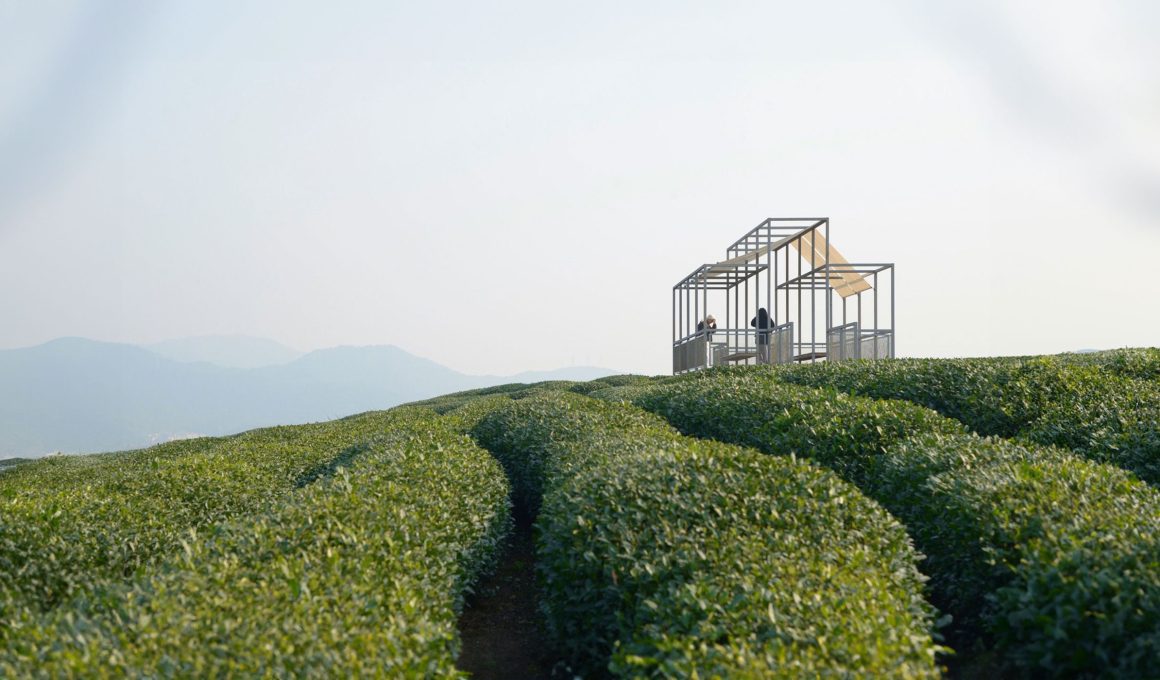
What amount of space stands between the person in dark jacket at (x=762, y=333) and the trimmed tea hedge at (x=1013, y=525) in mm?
14328

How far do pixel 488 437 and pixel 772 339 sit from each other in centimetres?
1329

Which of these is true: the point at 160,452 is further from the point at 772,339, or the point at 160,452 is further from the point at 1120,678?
the point at 1120,678

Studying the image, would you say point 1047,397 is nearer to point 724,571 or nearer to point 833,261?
point 724,571

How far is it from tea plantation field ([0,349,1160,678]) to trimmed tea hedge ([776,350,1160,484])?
0.04 m

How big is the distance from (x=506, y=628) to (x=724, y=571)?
3.18m

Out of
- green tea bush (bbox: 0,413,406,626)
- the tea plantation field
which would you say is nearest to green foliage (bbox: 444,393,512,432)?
green tea bush (bbox: 0,413,406,626)

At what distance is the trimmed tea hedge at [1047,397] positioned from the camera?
9.32 meters

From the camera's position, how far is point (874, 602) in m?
5.09

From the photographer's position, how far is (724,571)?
5.57m

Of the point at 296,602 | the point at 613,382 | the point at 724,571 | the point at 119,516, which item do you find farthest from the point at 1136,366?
the point at 613,382

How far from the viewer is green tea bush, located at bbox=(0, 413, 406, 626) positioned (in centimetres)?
726

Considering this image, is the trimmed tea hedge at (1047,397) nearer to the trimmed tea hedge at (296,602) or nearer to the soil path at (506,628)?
the soil path at (506,628)

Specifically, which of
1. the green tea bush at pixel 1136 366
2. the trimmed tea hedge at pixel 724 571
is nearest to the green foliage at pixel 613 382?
the green tea bush at pixel 1136 366

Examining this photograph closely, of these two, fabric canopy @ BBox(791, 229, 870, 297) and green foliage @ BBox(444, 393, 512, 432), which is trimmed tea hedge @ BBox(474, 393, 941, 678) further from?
fabric canopy @ BBox(791, 229, 870, 297)
